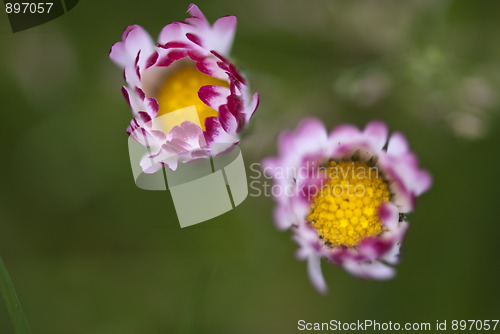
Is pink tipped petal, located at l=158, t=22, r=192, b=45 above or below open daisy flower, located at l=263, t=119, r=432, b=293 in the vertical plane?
above

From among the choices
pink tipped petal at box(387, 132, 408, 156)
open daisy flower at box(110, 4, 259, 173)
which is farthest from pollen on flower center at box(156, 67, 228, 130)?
pink tipped petal at box(387, 132, 408, 156)

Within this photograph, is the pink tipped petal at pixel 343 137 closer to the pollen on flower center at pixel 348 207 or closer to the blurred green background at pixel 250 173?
the pollen on flower center at pixel 348 207

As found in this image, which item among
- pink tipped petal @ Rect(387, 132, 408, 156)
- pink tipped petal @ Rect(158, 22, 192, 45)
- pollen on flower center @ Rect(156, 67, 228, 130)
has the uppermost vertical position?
pink tipped petal @ Rect(158, 22, 192, 45)

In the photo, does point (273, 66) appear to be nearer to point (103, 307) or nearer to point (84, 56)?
point (84, 56)

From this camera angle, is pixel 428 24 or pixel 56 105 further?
pixel 56 105

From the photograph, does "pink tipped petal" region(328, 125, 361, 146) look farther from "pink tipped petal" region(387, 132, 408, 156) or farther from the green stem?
the green stem

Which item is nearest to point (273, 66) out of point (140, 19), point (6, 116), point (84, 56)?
point (140, 19)

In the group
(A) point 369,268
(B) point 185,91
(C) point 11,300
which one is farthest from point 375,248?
(C) point 11,300
